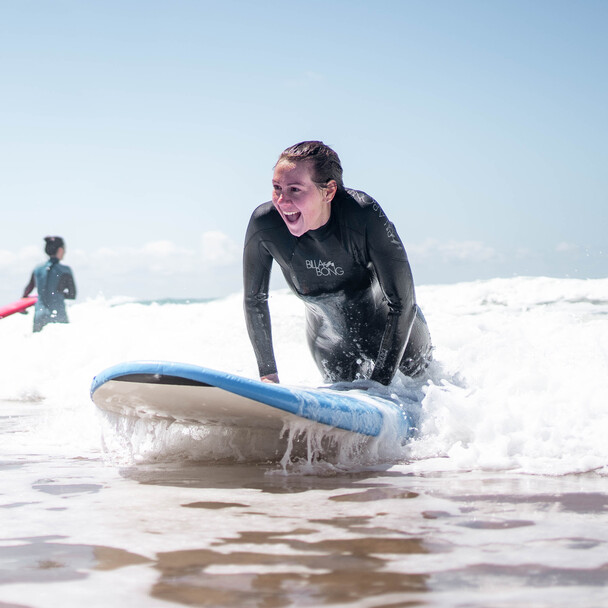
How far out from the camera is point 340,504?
2.30 meters

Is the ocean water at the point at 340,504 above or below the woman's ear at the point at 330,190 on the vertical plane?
below

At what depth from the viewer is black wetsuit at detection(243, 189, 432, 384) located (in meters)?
3.61

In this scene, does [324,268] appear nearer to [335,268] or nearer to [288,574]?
[335,268]

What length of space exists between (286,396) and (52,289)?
6.98m

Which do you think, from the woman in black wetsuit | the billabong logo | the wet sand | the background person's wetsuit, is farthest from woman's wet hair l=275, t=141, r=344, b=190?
the background person's wetsuit

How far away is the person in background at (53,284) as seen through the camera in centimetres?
909

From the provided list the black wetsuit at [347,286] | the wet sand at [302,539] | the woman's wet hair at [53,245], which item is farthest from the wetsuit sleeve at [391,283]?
the woman's wet hair at [53,245]

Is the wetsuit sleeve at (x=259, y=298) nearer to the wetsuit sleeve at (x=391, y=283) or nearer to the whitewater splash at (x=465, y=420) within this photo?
the whitewater splash at (x=465, y=420)

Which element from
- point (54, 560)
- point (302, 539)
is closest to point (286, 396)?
point (302, 539)

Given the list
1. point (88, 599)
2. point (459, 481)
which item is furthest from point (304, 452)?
point (88, 599)

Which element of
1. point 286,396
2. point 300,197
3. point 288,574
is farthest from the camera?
point 300,197

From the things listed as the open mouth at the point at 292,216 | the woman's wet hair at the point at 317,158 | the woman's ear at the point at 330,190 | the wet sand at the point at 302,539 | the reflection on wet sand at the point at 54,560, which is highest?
the woman's wet hair at the point at 317,158

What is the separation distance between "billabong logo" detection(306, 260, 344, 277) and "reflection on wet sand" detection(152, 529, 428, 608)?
2062 mm

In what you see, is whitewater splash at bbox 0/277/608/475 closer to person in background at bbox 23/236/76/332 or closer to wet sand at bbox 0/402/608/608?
wet sand at bbox 0/402/608/608
